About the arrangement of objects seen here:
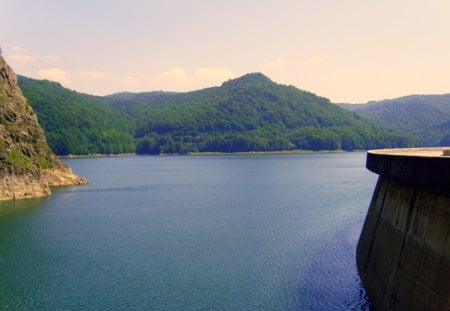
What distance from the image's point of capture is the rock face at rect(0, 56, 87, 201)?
84.2 m

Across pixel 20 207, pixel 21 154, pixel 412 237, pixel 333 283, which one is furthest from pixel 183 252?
pixel 21 154

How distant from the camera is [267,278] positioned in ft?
122

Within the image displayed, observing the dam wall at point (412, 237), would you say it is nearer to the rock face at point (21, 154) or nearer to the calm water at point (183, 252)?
the calm water at point (183, 252)

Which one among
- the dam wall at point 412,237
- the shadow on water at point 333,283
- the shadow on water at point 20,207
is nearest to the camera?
the dam wall at point 412,237

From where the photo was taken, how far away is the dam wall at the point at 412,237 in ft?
57.6

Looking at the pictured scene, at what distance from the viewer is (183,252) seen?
46.8 metres

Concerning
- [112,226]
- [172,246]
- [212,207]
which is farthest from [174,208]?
[172,246]

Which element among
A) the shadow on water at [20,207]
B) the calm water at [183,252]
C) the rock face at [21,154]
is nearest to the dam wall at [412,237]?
the calm water at [183,252]

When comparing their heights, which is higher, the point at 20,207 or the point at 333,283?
the point at 20,207

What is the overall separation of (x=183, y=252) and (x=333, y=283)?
17.6m

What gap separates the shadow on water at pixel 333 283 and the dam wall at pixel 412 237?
1892mm

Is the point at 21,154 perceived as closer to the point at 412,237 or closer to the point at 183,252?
the point at 183,252

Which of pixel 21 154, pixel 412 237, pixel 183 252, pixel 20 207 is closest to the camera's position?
pixel 412 237

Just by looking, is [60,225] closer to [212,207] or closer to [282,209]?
[212,207]
